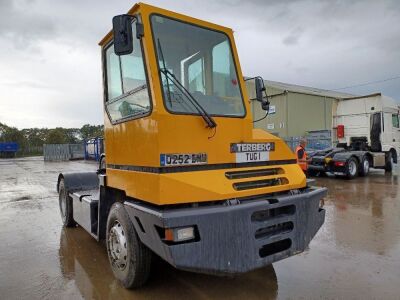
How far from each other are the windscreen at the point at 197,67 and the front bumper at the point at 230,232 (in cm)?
102

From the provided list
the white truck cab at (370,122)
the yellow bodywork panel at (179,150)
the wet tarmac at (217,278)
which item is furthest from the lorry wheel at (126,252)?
the white truck cab at (370,122)

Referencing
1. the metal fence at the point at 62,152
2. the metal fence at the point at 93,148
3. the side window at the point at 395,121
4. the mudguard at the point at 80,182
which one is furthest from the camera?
the metal fence at the point at 62,152

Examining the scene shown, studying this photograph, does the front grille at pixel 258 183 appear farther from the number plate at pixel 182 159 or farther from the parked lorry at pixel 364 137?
the parked lorry at pixel 364 137

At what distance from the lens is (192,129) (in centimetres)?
337

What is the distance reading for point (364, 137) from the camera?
1520 cm

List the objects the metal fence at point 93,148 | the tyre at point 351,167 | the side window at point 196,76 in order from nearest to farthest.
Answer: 1. the side window at point 196,76
2. the tyre at point 351,167
3. the metal fence at point 93,148

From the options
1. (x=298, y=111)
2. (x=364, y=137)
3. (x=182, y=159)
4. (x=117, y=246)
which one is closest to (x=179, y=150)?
(x=182, y=159)

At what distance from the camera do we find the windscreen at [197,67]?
137 inches

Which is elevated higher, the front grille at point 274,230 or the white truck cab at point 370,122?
the white truck cab at point 370,122

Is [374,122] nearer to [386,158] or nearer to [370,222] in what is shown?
[386,158]

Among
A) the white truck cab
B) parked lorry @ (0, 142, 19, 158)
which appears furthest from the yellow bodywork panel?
parked lorry @ (0, 142, 19, 158)

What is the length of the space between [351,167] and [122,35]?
40.1 feet

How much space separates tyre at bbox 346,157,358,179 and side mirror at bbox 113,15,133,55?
1168cm

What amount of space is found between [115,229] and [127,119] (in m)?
1.22
